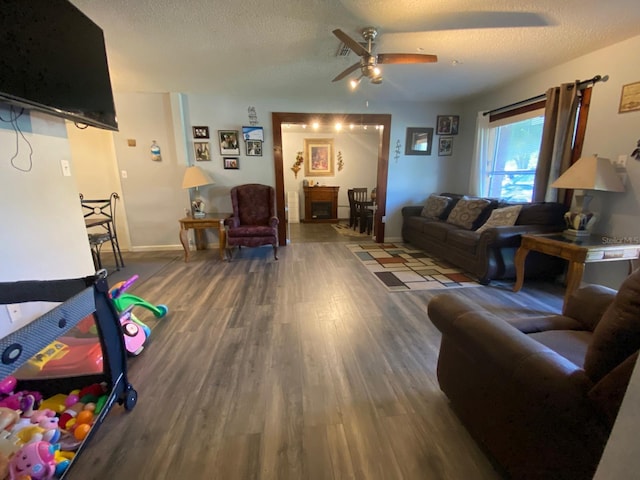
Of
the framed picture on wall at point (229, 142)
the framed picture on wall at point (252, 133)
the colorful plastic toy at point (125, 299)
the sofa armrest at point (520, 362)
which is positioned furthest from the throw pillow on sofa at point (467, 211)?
the colorful plastic toy at point (125, 299)

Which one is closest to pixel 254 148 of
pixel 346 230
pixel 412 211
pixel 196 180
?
pixel 196 180

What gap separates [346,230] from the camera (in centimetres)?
602

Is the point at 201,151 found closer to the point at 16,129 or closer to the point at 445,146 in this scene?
the point at 16,129

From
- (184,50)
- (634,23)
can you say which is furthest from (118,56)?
(634,23)

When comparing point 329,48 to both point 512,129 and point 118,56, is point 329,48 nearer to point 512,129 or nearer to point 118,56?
point 118,56

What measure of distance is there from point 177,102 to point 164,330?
339 centimetres

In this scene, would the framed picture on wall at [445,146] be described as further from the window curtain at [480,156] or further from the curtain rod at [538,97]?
the curtain rod at [538,97]

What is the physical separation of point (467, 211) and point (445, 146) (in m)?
1.62

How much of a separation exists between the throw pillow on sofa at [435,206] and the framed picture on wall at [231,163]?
10.3 feet

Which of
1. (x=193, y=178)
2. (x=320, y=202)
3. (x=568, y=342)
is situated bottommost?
(x=568, y=342)

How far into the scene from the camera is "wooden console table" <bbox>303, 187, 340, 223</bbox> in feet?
22.9

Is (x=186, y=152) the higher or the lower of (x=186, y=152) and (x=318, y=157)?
the lower

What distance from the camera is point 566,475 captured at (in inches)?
29.8

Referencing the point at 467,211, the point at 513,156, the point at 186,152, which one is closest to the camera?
the point at 467,211
